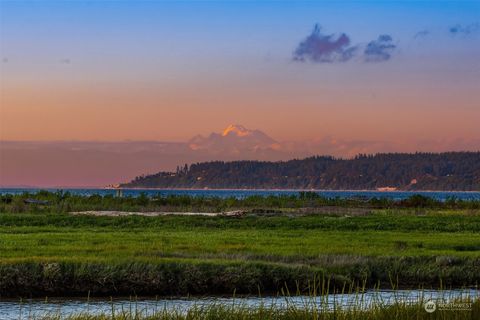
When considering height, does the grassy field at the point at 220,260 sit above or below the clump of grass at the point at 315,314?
below

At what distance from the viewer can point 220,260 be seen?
2473 cm

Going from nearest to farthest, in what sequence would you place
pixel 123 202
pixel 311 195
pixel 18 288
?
pixel 18 288
pixel 123 202
pixel 311 195

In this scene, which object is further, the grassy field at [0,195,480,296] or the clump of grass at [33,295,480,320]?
the grassy field at [0,195,480,296]

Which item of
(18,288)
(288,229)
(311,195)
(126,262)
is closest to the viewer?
(18,288)

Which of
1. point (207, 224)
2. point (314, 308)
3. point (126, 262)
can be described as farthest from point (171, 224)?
point (314, 308)

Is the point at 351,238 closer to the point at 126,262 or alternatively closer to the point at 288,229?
the point at 288,229

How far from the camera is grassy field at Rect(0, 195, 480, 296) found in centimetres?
2200

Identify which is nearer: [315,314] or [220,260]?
[315,314]

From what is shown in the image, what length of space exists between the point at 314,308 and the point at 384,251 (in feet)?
58.6

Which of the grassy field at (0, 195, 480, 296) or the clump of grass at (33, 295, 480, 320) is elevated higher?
the clump of grass at (33, 295, 480, 320)

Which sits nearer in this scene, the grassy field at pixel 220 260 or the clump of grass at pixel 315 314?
the clump of grass at pixel 315 314

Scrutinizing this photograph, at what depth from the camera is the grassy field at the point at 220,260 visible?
22.0 m

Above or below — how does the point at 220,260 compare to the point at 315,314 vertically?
below

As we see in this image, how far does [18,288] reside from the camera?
21484mm
